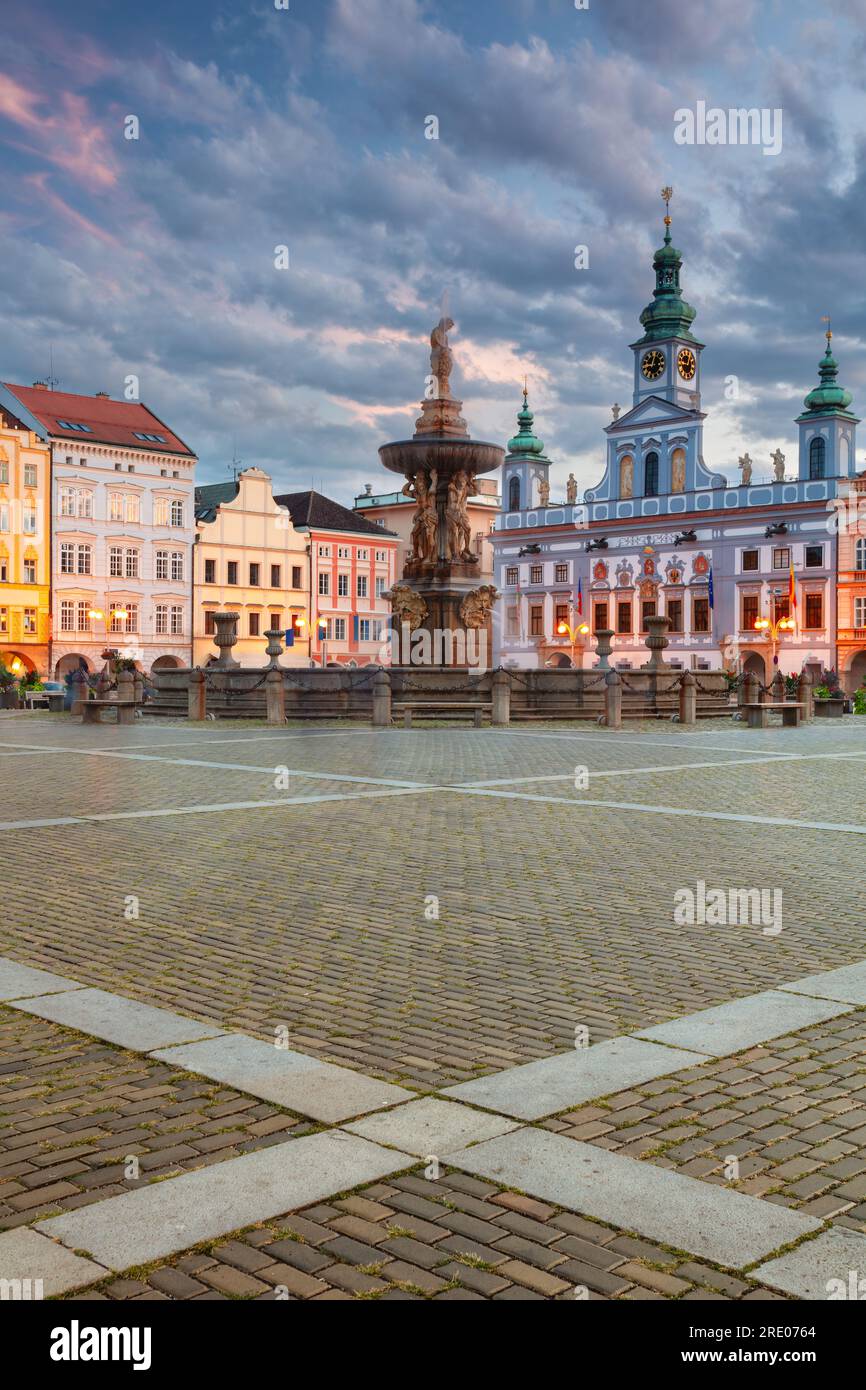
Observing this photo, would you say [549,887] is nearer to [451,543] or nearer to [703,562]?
[451,543]

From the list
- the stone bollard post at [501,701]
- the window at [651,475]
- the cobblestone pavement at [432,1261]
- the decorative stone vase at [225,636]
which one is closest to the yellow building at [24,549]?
the decorative stone vase at [225,636]

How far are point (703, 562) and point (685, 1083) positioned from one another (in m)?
72.0

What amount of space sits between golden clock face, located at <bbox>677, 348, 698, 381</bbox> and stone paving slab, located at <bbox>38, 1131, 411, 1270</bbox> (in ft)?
257

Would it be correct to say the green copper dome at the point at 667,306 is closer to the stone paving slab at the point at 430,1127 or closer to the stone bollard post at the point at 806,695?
the stone bollard post at the point at 806,695

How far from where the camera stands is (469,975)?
6.17m

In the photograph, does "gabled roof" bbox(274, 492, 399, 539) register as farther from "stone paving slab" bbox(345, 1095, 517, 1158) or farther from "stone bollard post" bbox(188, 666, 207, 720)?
"stone paving slab" bbox(345, 1095, 517, 1158)

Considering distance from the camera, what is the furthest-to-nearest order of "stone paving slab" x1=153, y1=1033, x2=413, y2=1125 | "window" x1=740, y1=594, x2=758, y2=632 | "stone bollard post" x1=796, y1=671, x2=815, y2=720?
"window" x1=740, y1=594, x2=758, y2=632 < "stone bollard post" x1=796, y1=671, x2=815, y2=720 < "stone paving slab" x1=153, y1=1033, x2=413, y2=1125

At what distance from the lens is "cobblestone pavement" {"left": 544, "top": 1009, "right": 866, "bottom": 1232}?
3705 millimetres

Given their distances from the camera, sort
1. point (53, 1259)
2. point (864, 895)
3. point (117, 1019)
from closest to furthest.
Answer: point (53, 1259) < point (117, 1019) < point (864, 895)

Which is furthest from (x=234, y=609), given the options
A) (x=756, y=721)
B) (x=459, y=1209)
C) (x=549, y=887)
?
(x=459, y=1209)

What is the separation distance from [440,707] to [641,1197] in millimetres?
27040

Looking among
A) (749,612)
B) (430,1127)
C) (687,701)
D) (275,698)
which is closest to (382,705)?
(275,698)

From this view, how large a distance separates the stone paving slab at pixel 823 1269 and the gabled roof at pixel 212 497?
237ft

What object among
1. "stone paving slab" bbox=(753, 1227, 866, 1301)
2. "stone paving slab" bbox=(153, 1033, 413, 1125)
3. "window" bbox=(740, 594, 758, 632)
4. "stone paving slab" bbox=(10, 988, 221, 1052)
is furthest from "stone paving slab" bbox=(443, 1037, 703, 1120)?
"window" bbox=(740, 594, 758, 632)
